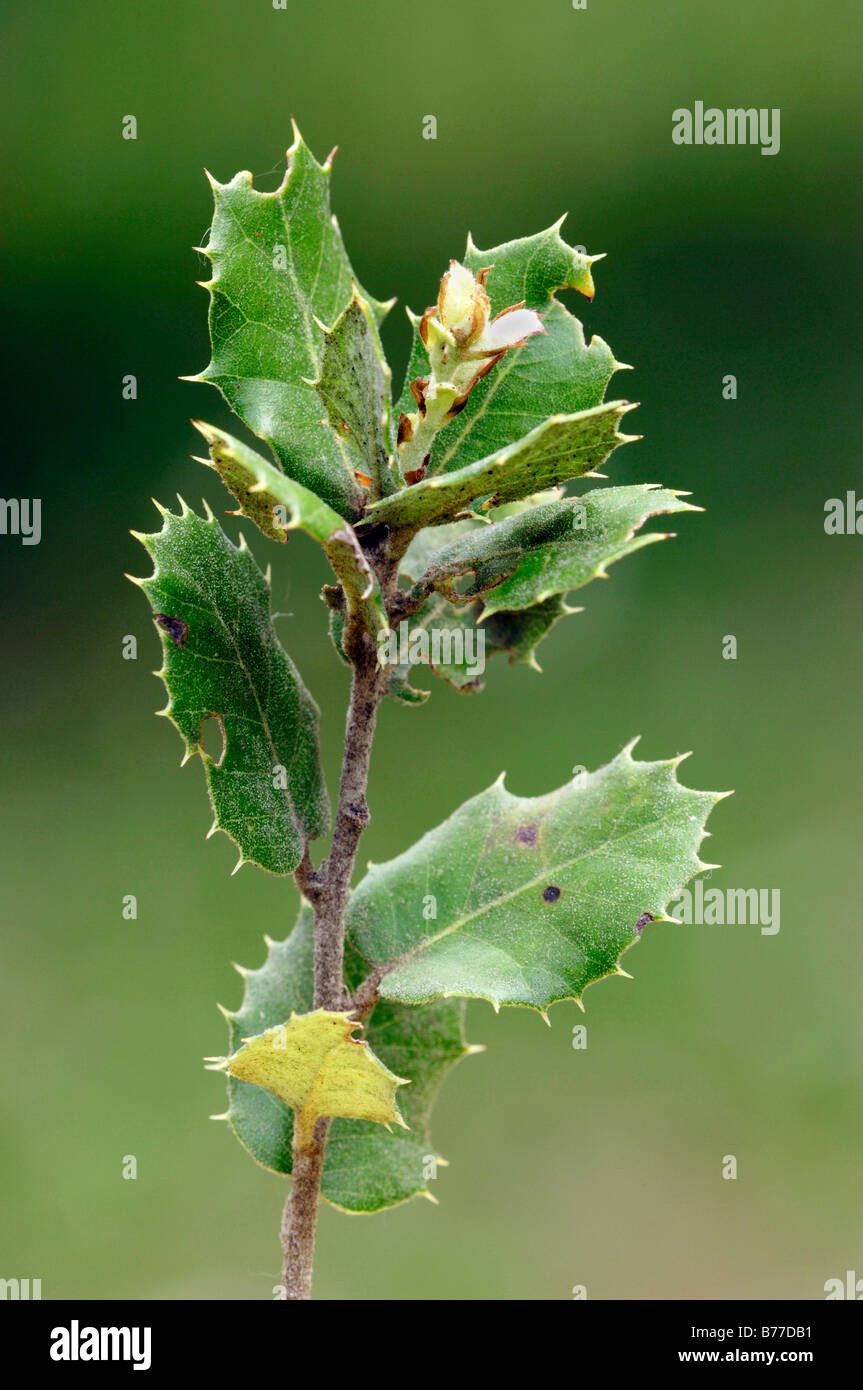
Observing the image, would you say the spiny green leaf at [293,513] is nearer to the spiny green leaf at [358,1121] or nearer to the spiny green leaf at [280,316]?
the spiny green leaf at [280,316]

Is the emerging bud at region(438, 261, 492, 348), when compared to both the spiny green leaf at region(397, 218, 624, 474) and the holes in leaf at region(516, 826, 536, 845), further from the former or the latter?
the holes in leaf at region(516, 826, 536, 845)

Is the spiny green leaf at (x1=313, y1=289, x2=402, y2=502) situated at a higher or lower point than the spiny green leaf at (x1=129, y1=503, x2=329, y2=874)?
higher

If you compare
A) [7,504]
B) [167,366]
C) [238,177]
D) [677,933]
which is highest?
[167,366]

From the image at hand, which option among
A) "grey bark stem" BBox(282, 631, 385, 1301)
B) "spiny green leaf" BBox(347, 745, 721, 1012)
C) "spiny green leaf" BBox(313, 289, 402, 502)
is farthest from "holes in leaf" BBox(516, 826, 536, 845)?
"spiny green leaf" BBox(313, 289, 402, 502)

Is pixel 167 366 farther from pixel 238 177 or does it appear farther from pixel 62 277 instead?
pixel 238 177

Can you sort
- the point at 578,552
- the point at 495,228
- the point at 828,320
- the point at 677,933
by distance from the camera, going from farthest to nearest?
1. the point at 828,320
2. the point at 495,228
3. the point at 677,933
4. the point at 578,552

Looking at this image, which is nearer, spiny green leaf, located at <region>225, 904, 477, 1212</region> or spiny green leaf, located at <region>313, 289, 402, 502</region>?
spiny green leaf, located at <region>313, 289, 402, 502</region>

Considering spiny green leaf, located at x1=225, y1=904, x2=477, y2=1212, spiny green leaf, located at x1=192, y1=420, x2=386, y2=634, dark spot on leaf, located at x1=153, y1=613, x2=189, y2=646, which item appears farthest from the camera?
spiny green leaf, located at x1=225, y1=904, x2=477, y2=1212

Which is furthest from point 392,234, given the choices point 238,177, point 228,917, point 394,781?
point 238,177
